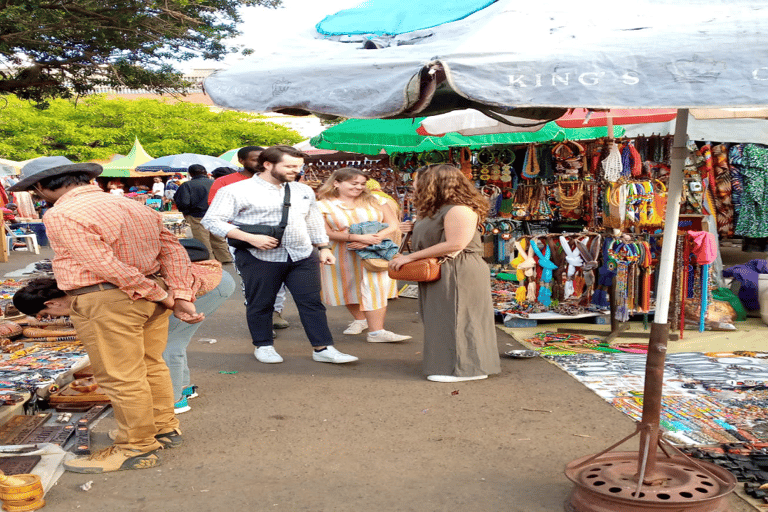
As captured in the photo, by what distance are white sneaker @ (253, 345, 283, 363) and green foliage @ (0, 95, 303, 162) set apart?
34.0 metres

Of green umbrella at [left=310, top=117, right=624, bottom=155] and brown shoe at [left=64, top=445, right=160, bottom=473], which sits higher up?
green umbrella at [left=310, top=117, right=624, bottom=155]

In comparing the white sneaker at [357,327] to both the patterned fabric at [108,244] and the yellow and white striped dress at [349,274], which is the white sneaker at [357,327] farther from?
the patterned fabric at [108,244]

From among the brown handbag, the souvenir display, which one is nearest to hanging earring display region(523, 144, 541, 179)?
the souvenir display

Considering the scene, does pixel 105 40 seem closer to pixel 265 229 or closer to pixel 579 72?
pixel 265 229

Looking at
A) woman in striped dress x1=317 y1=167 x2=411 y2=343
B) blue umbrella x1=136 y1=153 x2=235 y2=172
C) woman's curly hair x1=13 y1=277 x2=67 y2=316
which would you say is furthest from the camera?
blue umbrella x1=136 y1=153 x2=235 y2=172

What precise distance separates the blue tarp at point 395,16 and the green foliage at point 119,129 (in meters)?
36.5

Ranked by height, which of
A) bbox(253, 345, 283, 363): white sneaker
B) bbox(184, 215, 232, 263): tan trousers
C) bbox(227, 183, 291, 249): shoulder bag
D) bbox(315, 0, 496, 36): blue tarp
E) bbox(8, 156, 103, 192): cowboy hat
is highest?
bbox(315, 0, 496, 36): blue tarp

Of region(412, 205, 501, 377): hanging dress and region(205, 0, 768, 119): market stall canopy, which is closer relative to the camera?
region(205, 0, 768, 119): market stall canopy

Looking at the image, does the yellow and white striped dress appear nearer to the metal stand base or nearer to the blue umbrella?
the metal stand base

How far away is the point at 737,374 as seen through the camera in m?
6.12

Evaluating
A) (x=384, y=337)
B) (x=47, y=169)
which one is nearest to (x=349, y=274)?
(x=384, y=337)

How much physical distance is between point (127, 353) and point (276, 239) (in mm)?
2208

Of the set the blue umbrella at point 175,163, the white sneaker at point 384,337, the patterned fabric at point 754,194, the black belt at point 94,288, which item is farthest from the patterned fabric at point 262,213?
the blue umbrella at point 175,163

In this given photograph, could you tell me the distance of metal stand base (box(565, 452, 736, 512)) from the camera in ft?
11.2
